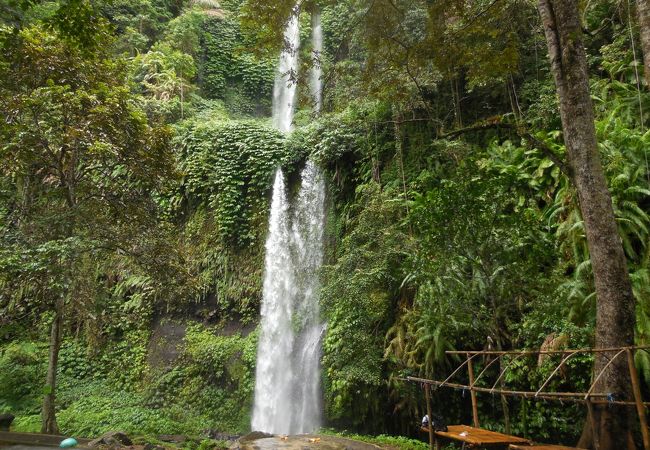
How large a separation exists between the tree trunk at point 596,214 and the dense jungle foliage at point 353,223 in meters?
→ 0.36

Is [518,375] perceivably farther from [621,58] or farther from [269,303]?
[269,303]

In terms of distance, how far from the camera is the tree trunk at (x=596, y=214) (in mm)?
4480

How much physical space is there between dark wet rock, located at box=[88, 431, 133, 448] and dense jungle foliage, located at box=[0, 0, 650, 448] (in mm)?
2160

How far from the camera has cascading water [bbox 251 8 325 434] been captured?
37.6 ft

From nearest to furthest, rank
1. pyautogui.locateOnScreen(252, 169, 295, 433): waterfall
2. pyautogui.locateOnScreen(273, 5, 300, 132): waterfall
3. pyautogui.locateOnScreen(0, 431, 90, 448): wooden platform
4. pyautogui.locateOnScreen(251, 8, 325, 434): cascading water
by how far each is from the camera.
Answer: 1. pyautogui.locateOnScreen(0, 431, 90, 448): wooden platform
2. pyautogui.locateOnScreen(251, 8, 325, 434): cascading water
3. pyautogui.locateOnScreen(252, 169, 295, 433): waterfall
4. pyautogui.locateOnScreen(273, 5, 300, 132): waterfall

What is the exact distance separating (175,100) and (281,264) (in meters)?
8.81

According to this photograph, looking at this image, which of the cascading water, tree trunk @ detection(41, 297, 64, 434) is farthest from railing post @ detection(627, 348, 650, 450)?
tree trunk @ detection(41, 297, 64, 434)

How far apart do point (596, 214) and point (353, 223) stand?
7.86m

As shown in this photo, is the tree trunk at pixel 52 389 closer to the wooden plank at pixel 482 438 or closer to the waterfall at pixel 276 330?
the waterfall at pixel 276 330

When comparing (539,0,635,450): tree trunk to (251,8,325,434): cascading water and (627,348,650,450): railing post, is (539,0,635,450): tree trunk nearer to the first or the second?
(627,348,650,450): railing post

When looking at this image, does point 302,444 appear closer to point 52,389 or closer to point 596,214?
point 52,389

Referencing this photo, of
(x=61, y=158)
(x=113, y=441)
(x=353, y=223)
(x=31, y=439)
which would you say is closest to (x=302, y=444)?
(x=113, y=441)

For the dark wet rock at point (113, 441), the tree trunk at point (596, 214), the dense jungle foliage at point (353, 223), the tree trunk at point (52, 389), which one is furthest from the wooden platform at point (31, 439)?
the tree trunk at point (596, 214)

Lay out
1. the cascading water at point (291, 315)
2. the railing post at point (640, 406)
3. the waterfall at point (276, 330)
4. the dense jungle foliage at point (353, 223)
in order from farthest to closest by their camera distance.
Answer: the waterfall at point (276, 330) → the cascading water at point (291, 315) → the dense jungle foliage at point (353, 223) → the railing post at point (640, 406)
